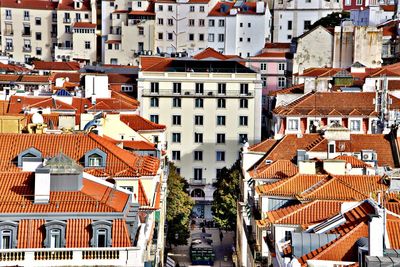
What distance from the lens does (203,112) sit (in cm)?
10038

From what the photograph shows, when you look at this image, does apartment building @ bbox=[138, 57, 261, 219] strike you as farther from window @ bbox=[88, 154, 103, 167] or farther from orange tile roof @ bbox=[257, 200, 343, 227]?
orange tile roof @ bbox=[257, 200, 343, 227]

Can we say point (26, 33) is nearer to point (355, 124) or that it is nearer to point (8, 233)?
point (355, 124)

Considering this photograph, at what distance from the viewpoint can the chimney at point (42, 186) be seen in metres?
35.5

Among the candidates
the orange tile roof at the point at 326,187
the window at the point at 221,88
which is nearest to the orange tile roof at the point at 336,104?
the window at the point at 221,88

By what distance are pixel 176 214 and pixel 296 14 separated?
294ft

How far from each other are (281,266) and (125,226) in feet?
16.8

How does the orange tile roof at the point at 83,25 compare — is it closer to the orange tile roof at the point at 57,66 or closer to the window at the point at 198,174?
the orange tile roof at the point at 57,66

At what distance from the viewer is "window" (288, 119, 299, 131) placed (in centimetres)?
8488

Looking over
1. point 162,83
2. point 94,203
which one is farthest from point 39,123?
point 162,83

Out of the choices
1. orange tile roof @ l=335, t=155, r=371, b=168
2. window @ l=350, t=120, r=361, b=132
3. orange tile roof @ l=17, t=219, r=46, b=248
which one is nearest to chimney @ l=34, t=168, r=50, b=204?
orange tile roof @ l=17, t=219, r=46, b=248

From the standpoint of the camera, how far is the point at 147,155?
58656mm

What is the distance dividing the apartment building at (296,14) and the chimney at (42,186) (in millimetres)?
128358

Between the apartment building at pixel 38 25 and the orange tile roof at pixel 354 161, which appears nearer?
the orange tile roof at pixel 354 161

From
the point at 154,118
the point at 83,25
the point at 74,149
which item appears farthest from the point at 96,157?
the point at 83,25
